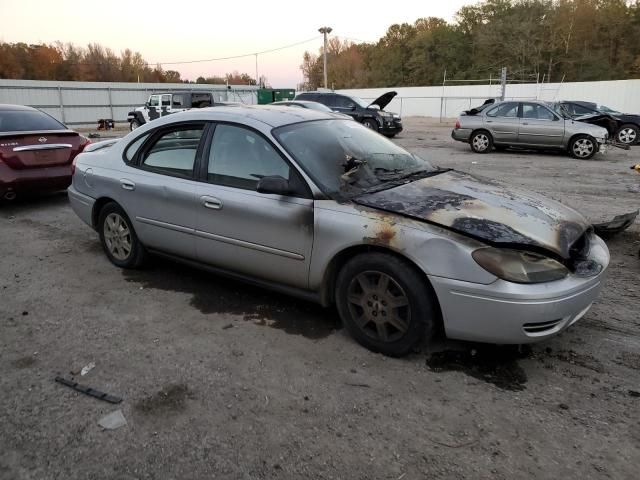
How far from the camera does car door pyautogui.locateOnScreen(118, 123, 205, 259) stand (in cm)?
409

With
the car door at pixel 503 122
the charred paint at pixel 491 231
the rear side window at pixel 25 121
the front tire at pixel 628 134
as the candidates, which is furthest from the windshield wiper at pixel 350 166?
the front tire at pixel 628 134

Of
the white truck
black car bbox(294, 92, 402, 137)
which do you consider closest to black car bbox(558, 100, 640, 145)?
black car bbox(294, 92, 402, 137)

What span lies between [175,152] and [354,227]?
196cm

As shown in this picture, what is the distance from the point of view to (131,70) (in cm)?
8200

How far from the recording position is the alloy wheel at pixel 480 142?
1456 centimetres

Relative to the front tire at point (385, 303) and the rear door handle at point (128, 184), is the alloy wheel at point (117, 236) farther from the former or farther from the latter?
the front tire at point (385, 303)

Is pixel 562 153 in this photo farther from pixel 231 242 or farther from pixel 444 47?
pixel 444 47

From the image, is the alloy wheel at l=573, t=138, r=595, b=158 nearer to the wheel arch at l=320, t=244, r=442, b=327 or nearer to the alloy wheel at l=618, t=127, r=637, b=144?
the alloy wheel at l=618, t=127, r=637, b=144

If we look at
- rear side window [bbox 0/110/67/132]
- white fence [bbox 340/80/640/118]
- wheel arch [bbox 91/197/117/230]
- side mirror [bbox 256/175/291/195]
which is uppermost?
white fence [bbox 340/80/640/118]

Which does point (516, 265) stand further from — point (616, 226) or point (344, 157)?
point (616, 226)

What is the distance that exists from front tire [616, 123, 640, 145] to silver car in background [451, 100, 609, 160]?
4188 mm

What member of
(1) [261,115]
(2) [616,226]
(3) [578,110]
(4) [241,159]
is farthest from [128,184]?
(3) [578,110]

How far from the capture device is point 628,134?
16.6 meters

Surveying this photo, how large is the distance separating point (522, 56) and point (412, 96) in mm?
17379
